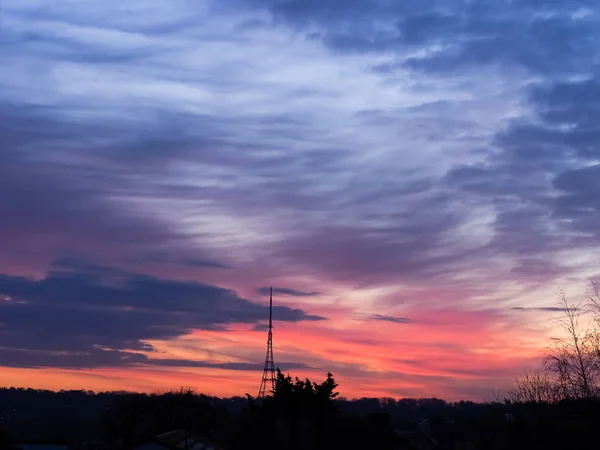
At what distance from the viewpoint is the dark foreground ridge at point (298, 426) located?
3931cm

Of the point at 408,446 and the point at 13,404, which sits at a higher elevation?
the point at 13,404

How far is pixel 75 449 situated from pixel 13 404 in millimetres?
107572

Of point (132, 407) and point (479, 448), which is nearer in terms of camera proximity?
point (479, 448)

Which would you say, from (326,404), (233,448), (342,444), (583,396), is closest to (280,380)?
(326,404)

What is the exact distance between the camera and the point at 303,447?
59906 millimetres

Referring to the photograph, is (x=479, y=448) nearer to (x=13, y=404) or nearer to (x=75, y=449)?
(x=75, y=449)

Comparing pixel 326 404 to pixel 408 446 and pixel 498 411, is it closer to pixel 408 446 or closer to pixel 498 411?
pixel 408 446

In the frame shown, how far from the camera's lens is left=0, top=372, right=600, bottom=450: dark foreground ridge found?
129 feet

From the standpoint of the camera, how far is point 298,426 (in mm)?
66250

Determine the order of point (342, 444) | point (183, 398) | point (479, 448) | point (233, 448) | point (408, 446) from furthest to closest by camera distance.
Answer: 1. point (183, 398)
2. point (408, 446)
3. point (233, 448)
4. point (342, 444)
5. point (479, 448)

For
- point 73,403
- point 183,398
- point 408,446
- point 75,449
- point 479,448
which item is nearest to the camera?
point 479,448

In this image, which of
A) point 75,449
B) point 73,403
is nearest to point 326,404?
point 75,449

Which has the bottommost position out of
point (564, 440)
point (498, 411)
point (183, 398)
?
point (564, 440)

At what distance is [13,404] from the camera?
191 meters
